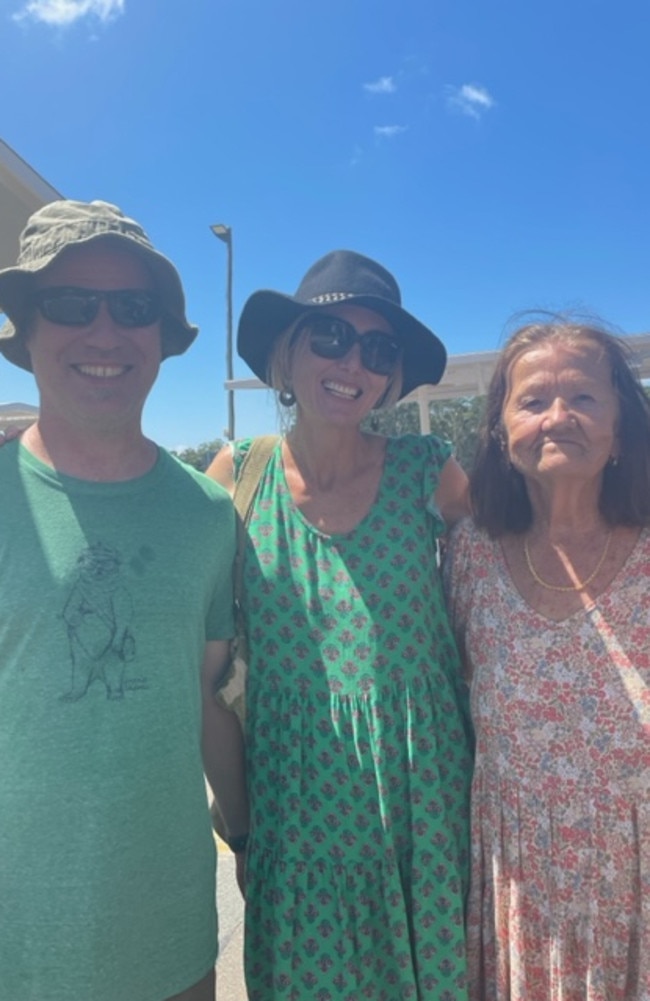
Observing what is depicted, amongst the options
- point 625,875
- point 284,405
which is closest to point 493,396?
point 284,405

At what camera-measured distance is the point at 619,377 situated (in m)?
1.93

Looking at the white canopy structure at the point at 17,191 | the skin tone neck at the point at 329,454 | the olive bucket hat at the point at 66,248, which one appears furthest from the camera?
the white canopy structure at the point at 17,191

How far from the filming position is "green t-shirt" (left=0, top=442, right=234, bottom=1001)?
1452 mm

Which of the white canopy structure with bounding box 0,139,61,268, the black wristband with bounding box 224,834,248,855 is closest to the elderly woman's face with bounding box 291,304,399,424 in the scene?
the black wristband with bounding box 224,834,248,855

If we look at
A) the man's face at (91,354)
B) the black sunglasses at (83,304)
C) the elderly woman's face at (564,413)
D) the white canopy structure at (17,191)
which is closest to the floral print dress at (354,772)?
the elderly woman's face at (564,413)

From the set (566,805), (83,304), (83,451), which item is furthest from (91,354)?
(566,805)

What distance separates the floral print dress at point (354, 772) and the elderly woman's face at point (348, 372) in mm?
319

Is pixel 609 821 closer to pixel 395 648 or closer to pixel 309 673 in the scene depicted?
pixel 395 648

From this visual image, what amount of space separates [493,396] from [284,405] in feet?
2.11

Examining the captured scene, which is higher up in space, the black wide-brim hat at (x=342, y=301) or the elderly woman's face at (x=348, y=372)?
the black wide-brim hat at (x=342, y=301)

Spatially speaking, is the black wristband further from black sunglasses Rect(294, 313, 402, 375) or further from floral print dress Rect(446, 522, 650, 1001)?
black sunglasses Rect(294, 313, 402, 375)

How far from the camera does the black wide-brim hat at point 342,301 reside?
6.70 feet

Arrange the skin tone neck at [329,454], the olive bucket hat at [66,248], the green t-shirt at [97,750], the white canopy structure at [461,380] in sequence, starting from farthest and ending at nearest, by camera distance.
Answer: the white canopy structure at [461,380] → the skin tone neck at [329,454] → the olive bucket hat at [66,248] → the green t-shirt at [97,750]

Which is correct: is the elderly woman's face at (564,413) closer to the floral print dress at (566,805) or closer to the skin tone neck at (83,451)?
the floral print dress at (566,805)
